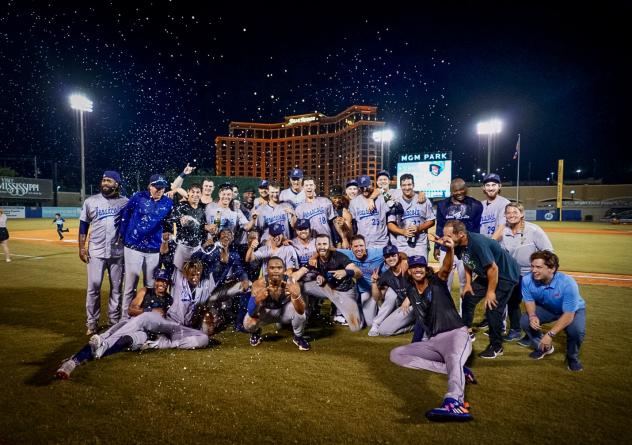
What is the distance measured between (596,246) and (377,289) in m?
17.4

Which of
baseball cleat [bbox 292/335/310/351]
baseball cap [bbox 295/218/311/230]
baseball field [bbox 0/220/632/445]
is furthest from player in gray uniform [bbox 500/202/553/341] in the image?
baseball cap [bbox 295/218/311/230]

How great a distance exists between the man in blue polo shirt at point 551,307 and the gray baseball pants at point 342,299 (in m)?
2.27

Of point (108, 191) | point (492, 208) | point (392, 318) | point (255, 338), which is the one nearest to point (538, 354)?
point (392, 318)

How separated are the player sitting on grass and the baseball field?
0.14 metres

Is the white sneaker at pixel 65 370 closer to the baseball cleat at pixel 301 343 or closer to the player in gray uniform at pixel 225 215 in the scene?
the baseball cleat at pixel 301 343

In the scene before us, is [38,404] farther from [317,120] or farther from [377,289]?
[317,120]

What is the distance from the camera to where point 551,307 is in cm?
466

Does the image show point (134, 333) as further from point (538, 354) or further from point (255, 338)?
point (538, 354)

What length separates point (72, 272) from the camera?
10.4 meters

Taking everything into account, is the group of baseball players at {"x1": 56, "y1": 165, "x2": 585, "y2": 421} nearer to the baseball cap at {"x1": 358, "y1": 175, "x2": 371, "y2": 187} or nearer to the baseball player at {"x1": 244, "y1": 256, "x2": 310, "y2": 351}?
the baseball player at {"x1": 244, "y1": 256, "x2": 310, "y2": 351}

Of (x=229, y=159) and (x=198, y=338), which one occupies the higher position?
(x=229, y=159)

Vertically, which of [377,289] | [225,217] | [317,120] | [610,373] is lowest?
[610,373]

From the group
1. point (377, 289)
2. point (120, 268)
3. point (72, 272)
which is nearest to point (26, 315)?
point (120, 268)

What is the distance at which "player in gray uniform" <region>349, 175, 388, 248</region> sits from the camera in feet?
23.0
